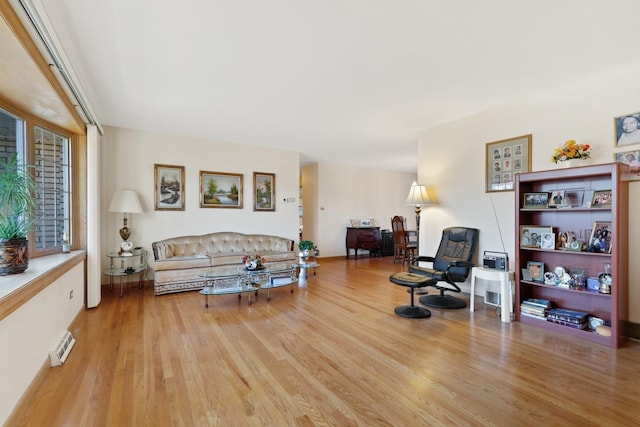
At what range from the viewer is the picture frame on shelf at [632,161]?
2842 millimetres

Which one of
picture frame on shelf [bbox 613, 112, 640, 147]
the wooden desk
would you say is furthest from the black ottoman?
the wooden desk

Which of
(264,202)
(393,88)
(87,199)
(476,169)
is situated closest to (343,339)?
(393,88)

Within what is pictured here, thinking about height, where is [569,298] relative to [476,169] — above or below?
below

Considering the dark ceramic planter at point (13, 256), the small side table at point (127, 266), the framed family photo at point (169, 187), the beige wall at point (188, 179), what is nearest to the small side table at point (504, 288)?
the beige wall at point (188, 179)

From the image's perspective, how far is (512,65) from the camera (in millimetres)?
2889

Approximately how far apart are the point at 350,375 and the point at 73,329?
2.95 metres

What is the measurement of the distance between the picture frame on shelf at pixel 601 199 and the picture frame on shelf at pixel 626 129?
1.72ft

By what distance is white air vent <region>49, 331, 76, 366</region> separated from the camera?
2371mm

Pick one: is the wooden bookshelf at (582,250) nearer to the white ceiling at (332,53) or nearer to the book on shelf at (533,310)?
the book on shelf at (533,310)

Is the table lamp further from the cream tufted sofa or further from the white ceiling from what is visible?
the white ceiling

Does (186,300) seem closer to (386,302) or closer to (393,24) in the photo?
(386,302)

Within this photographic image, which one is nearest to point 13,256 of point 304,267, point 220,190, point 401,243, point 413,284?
point 413,284

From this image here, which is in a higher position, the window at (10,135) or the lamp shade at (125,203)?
the window at (10,135)

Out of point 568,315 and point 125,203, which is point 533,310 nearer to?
point 568,315
